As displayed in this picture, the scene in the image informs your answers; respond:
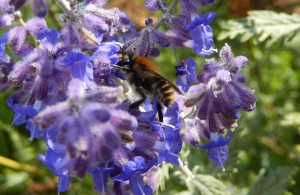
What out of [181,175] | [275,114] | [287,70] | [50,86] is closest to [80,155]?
[50,86]

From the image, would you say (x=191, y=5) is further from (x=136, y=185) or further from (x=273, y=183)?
(x=273, y=183)

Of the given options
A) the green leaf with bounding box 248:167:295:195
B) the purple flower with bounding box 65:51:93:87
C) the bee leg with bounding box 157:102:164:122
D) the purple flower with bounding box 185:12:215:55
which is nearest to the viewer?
→ the purple flower with bounding box 65:51:93:87

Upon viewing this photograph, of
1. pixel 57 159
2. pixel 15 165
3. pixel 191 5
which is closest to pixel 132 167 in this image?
pixel 57 159

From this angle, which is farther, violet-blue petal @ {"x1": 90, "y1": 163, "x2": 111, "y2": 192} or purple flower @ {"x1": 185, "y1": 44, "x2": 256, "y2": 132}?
purple flower @ {"x1": 185, "y1": 44, "x2": 256, "y2": 132}

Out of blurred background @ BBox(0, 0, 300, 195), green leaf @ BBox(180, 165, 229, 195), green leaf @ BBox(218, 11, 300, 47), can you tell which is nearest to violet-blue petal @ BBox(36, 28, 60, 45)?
green leaf @ BBox(180, 165, 229, 195)

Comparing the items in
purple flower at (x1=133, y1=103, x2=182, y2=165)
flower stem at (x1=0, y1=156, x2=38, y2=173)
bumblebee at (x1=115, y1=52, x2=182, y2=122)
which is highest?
bumblebee at (x1=115, y1=52, x2=182, y2=122)

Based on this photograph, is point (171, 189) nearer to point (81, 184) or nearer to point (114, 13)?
point (81, 184)

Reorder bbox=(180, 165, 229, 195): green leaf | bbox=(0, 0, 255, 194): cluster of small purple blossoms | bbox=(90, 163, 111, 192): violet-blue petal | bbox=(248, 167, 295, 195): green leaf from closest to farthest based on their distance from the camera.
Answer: bbox=(0, 0, 255, 194): cluster of small purple blossoms, bbox=(90, 163, 111, 192): violet-blue petal, bbox=(180, 165, 229, 195): green leaf, bbox=(248, 167, 295, 195): green leaf

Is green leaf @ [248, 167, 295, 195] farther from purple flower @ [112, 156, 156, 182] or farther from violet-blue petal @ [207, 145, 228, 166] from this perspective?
purple flower @ [112, 156, 156, 182]
